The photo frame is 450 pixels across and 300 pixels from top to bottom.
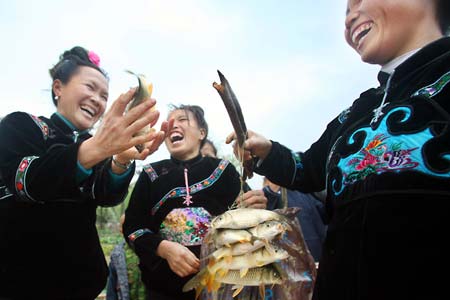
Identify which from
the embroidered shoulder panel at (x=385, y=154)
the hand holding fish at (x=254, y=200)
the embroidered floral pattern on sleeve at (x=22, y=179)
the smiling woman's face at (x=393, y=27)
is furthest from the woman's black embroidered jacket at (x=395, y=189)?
the embroidered floral pattern on sleeve at (x=22, y=179)

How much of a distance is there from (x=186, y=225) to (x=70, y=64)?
1236 millimetres

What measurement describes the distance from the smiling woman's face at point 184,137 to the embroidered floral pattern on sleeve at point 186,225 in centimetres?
52

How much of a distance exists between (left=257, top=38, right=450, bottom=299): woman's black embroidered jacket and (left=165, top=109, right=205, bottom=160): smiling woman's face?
4.92 feet

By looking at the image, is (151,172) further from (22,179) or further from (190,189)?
(22,179)

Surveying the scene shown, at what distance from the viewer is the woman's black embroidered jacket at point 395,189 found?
3.02 feet

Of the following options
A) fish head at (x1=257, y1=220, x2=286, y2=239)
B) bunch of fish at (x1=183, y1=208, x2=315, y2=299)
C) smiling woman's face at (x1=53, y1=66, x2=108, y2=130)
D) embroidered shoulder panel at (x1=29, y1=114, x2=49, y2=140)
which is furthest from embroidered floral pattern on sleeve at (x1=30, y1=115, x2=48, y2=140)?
fish head at (x1=257, y1=220, x2=286, y2=239)

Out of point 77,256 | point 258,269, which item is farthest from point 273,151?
point 77,256

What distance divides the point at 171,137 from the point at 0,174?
49.2 inches

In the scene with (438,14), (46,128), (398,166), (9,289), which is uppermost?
(438,14)

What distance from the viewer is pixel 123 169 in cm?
180

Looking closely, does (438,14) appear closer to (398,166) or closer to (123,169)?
(398,166)

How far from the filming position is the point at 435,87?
3.40 ft

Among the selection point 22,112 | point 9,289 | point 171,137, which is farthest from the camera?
point 171,137

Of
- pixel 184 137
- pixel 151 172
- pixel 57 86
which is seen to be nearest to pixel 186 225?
pixel 151 172
